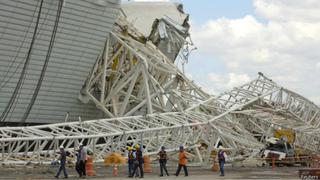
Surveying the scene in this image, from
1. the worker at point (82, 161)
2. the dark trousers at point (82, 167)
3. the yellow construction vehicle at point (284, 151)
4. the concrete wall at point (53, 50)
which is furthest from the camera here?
the concrete wall at point (53, 50)

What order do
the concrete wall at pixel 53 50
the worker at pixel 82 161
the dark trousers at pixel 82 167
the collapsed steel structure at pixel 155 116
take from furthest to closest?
the concrete wall at pixel 53 50, the collapsed steel structure at pixel 155 116, the dark trousers at pixel 82 167, the worker at pixel 82 161

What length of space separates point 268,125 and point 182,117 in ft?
32.3

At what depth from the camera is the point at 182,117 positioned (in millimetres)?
46625

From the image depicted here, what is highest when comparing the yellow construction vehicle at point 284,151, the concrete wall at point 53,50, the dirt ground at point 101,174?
the concrete wall at point 53,50

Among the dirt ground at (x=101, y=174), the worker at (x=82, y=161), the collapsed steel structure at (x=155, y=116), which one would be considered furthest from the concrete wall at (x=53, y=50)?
the worker at (x=82, y=161)

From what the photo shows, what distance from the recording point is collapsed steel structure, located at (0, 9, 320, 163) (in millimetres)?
39750

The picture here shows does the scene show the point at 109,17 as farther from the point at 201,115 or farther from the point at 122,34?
the point at 201,115

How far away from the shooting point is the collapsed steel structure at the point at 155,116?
3975cm

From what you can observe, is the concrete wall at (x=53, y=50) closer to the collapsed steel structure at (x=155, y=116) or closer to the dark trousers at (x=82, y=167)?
the collapsed steel structure at (x=155, y=116)

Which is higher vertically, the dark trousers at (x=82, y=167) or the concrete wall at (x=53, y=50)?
the concrete wall at (x=53, y=50)

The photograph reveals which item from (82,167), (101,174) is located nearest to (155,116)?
(101,174)

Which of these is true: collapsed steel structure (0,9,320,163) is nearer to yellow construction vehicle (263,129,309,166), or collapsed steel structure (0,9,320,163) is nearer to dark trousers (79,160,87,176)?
yellow construction vehicle (263,129,309,166)

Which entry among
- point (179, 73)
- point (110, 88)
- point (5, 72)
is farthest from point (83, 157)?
point (179, 73)

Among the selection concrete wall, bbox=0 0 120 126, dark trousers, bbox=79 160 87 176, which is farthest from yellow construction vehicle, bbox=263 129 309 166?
dark trousers, bbox=79 160 87 176
